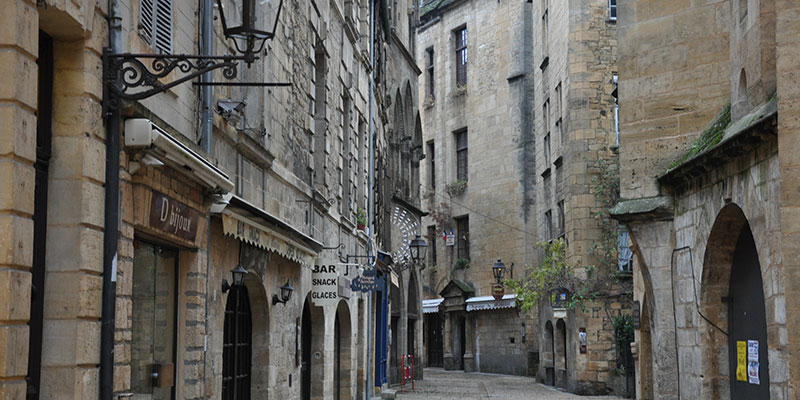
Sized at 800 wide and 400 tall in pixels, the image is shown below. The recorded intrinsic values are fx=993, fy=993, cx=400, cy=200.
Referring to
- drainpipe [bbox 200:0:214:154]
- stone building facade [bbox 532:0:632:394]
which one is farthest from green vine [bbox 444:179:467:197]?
drainpipe [bbox 200:0:214:154]

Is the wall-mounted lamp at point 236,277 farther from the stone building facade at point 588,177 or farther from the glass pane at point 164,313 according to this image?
the stone building facade at point 588,177

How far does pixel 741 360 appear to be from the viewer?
941cm

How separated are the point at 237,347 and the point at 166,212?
361 cm

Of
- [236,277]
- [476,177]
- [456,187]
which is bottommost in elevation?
[236,277]

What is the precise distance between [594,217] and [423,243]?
14.9 feet

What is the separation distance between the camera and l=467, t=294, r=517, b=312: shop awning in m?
32.7

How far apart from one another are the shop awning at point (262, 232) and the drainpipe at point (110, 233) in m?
2.73

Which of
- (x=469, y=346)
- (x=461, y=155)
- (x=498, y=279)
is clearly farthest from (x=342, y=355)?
(x=461, y=155)

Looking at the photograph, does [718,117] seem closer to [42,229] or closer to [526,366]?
[42,229]

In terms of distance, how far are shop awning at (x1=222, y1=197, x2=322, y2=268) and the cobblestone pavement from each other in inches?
426

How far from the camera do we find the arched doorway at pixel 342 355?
17.2 meters

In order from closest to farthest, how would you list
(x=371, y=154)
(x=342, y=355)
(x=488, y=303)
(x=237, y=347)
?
(x=237, y=347)
(x=342, y=355)
(x=371, y=154)
(x=488, y=303)

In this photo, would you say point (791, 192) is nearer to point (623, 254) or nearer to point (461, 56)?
point (623, 254)

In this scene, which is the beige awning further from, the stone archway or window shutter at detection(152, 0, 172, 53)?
the stone archway
